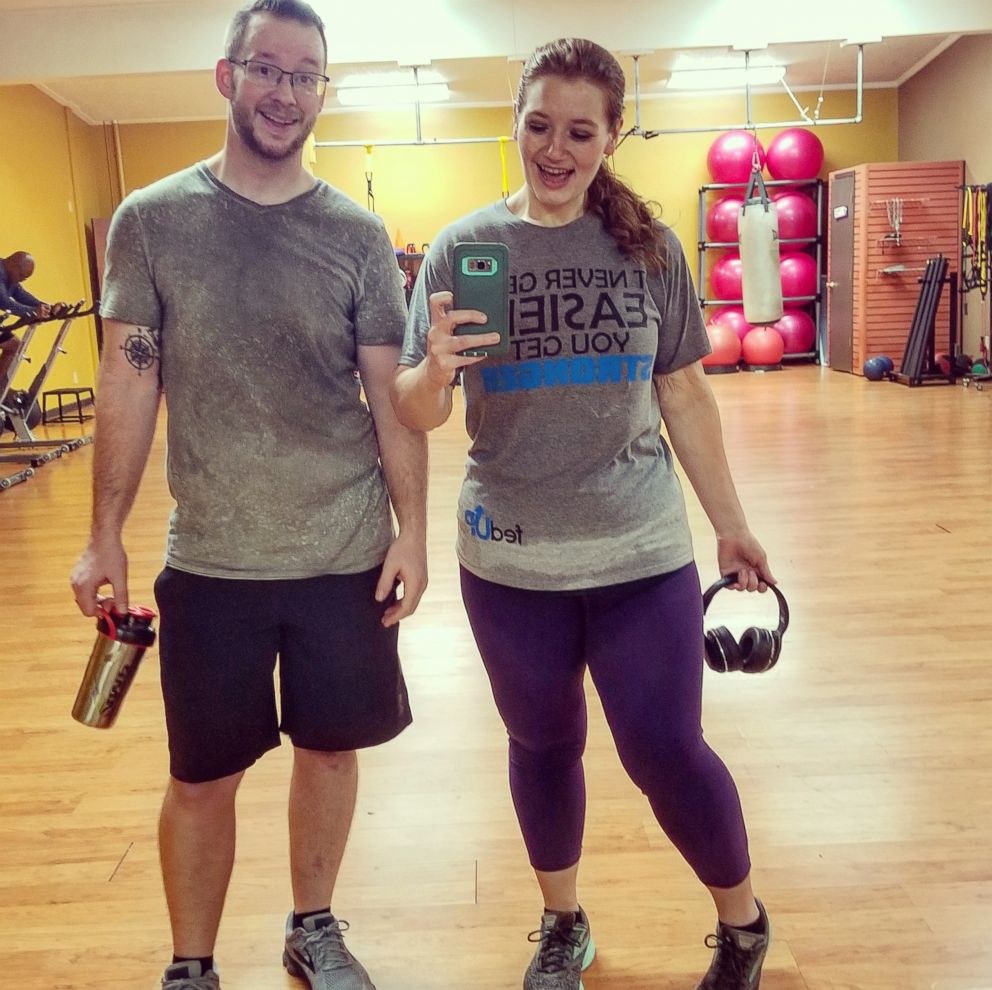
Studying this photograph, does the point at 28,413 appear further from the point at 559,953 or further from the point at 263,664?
the point at 559,953

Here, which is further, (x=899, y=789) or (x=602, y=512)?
(x=899, y=789)

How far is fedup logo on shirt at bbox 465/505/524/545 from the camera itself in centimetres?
140

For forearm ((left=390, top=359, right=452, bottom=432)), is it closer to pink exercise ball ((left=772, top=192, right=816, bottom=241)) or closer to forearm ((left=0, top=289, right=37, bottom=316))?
forearm ((left=0, top=289, right=37, bottom=316))

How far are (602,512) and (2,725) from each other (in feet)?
6.39

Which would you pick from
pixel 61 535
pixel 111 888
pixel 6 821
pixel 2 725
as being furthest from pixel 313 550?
pixel 61 535

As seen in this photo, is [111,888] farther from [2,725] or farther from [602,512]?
[602,512]

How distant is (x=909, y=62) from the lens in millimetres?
10992

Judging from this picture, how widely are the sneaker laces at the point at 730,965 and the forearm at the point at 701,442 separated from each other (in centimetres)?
57

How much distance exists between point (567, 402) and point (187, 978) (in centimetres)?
97

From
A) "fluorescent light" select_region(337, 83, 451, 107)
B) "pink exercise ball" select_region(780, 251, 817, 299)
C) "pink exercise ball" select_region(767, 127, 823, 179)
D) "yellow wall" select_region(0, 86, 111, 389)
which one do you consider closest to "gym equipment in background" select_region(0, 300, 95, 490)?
"yellow wall" select_region(0, 86, 111, 389)

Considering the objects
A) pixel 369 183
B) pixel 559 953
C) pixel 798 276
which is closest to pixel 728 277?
pixel 798 276

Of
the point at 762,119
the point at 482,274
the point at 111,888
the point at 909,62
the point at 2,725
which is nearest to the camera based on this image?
the point at 482,274

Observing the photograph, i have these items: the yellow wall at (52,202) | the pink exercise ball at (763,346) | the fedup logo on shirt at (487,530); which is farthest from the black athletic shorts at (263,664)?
the pink exercise ball at (763,346)

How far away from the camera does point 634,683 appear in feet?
4.45
